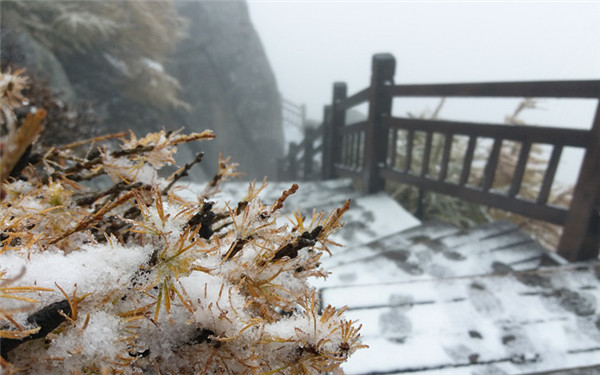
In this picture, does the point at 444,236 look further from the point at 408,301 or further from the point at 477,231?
the point at 408,301

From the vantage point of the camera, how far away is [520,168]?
104 inches

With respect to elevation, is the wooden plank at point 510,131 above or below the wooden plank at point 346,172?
above

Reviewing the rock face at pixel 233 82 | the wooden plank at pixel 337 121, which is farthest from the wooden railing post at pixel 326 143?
the rock face at pixel 233 82

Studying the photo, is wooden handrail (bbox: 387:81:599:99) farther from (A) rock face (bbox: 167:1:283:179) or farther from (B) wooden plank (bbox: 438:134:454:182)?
(A) rock face (bbox: 167:1:283:179)

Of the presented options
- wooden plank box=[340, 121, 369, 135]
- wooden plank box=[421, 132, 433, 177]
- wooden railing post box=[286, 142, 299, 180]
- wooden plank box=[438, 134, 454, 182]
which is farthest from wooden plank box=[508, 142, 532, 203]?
wooden railing post box=[286, 142, 299, 180]

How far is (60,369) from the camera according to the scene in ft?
1.13

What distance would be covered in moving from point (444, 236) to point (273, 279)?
247 centimetres

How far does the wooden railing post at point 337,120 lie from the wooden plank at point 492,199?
65.3 inches

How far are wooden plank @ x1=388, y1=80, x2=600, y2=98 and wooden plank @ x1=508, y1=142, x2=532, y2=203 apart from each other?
0.39m

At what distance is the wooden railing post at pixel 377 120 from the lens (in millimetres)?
3506

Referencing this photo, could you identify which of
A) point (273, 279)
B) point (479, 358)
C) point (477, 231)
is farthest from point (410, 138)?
point (273, 279)

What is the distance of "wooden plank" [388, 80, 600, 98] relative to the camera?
2.14m

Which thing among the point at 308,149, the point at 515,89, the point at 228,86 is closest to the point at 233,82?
the point at 228,86

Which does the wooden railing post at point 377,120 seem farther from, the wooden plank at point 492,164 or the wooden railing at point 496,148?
the wooden plank at point 492,164
